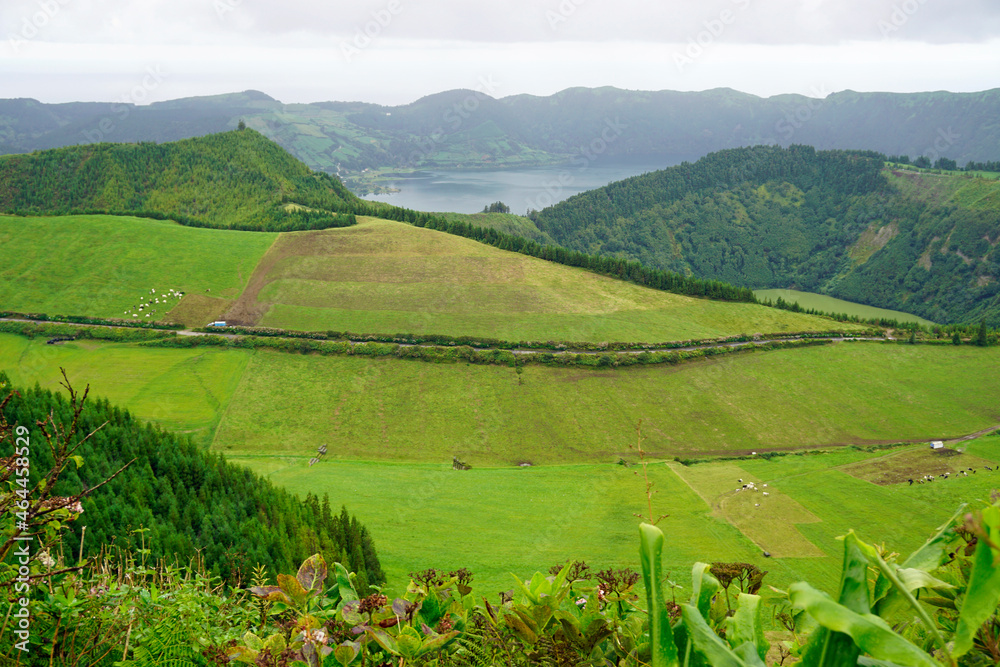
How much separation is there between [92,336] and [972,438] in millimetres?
95103

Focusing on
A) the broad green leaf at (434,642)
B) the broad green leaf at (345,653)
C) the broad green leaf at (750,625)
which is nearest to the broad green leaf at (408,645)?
the broad green leaf at (434,642)

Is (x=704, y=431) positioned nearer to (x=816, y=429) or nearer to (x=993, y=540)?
(x=816, y=429)

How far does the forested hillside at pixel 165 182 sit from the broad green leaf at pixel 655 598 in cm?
13629

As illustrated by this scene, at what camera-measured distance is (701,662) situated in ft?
5.87

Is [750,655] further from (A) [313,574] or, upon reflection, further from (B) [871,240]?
(B) [871,240]

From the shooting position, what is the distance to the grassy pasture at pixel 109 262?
76.9 metres

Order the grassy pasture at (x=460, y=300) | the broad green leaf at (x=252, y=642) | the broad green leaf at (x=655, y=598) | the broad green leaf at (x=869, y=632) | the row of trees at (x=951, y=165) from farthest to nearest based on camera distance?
the row of trees at (x=951, y=165) < the grassy pasture at (x=460, y=300) < the broad green leaf at (x=252, y=642) < the broad green leaf at (x=655, y=598) < the broad green leaf at (x=869, y=632)

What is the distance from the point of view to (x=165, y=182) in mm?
150000

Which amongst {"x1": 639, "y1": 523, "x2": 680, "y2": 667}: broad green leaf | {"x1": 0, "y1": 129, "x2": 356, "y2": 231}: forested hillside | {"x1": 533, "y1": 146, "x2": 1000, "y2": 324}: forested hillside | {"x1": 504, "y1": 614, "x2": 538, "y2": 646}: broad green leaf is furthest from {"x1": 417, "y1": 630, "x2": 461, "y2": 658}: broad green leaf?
{"x1": 533, "y1": 146, "x2": 1000, "y2": 324}: forested hillside

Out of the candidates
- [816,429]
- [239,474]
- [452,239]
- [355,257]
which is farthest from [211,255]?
[816,429]

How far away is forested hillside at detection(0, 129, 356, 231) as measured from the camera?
13938 cm

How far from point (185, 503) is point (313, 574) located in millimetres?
26403

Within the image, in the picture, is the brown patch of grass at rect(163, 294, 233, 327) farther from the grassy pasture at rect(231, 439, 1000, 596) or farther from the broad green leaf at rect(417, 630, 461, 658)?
the broad green leaf at rect(417, 630, 461, 658)

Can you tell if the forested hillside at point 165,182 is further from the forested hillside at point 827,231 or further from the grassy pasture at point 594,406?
the forested hillside at point 827,231
